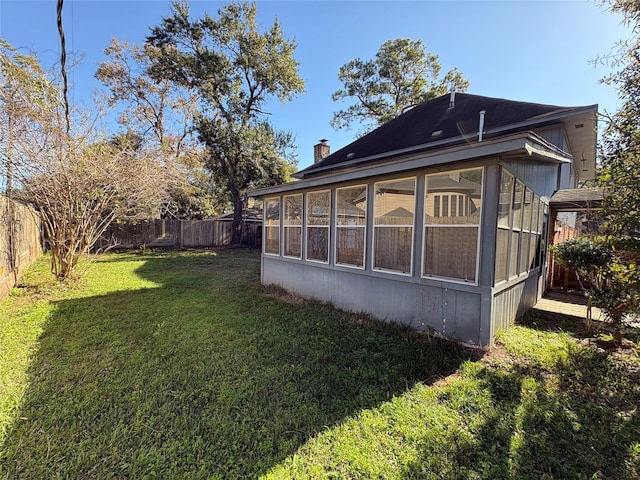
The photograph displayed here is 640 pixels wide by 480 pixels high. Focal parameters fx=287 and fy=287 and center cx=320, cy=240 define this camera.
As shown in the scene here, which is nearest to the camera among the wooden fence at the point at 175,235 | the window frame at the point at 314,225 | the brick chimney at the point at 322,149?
the window frame at the point at 314,225

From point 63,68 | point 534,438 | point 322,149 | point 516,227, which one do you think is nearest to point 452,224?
point 516,227

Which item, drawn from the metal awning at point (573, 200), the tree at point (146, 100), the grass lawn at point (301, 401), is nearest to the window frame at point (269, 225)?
the grass lawn at point (301, 401)

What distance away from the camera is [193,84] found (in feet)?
51.1

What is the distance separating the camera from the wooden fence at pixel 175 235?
580 inches

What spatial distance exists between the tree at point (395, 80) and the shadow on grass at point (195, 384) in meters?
17.0

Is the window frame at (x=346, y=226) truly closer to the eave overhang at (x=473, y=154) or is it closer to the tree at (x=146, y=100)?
the eave overhang at (x=473, y=154)

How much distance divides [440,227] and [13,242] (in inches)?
362

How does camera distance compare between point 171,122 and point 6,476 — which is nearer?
point 6,476

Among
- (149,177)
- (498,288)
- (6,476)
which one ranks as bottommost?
(6,476)

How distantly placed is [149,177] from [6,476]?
23.6 feet

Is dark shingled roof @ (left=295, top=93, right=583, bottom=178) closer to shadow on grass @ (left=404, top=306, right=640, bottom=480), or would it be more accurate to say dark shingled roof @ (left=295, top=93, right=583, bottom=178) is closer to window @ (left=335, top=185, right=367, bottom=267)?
window @ (left=335, top=185, right=367, bottom=267)

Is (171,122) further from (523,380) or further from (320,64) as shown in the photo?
(523,380)

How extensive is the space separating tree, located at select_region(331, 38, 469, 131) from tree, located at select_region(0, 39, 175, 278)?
613 inches

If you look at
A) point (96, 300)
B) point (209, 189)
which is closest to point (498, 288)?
point (96, 300)
